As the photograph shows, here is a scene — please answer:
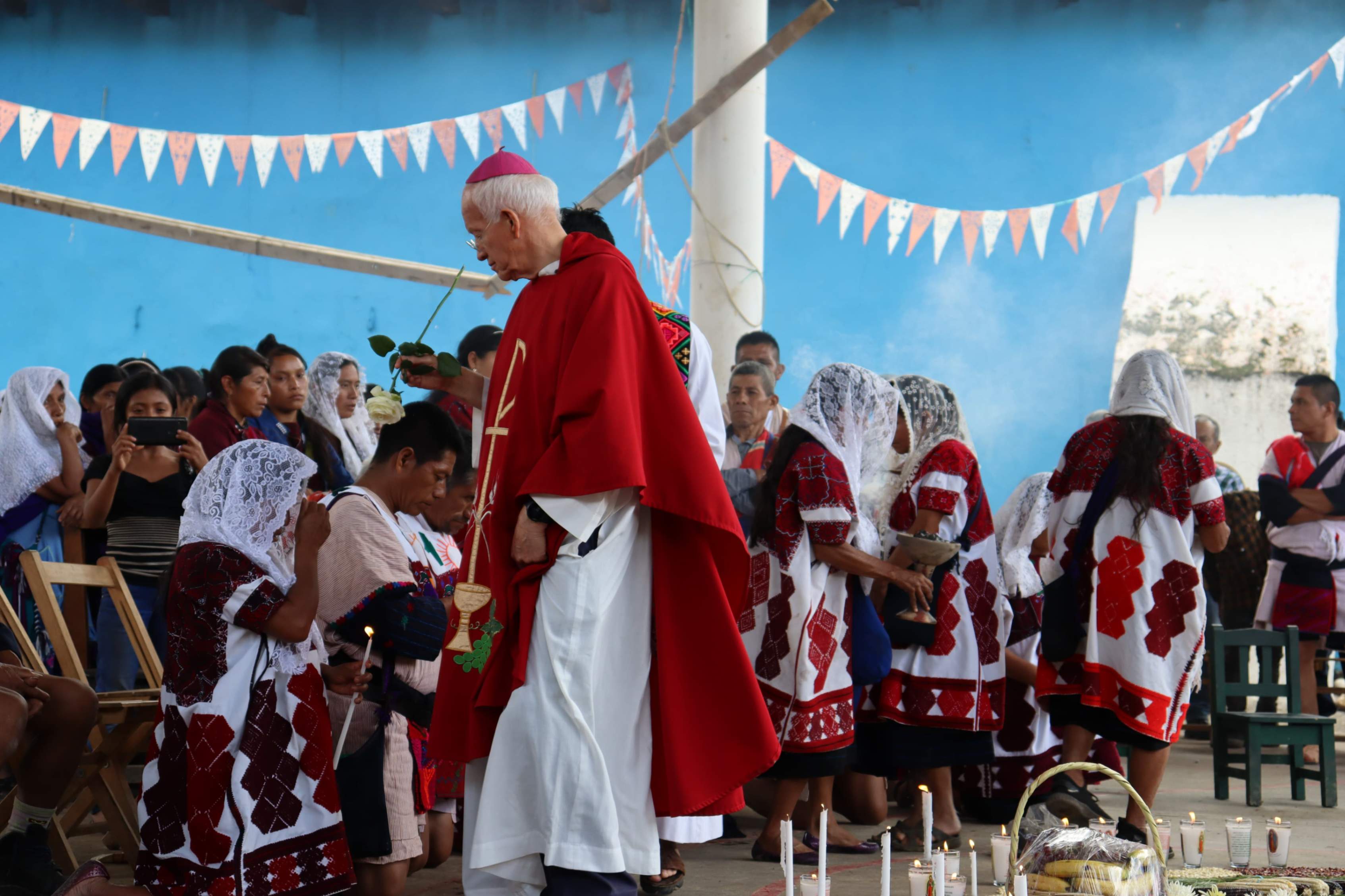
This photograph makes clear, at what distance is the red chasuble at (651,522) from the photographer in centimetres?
261

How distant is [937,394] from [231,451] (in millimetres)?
2211

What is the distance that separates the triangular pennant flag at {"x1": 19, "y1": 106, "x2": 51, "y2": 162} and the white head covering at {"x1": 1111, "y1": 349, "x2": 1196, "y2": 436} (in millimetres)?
7963

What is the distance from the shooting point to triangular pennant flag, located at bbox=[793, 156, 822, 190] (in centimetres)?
935

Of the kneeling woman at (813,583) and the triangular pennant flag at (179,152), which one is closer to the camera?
the kneeling woman at (813,583)

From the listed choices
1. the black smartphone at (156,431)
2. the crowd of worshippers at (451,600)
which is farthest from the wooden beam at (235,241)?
the black smartphone at (156,431)

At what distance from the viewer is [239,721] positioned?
3070 mm

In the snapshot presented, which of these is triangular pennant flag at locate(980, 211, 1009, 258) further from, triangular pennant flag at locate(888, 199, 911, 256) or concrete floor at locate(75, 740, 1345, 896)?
concrete floor at locate(75, 740, 1345, 896)

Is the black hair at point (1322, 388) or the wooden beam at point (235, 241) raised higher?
the wooden beam at point (235, 241)

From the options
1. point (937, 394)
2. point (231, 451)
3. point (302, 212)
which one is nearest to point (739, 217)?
point (937, 394)

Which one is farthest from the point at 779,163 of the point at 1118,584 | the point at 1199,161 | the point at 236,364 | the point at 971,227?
the point at 1118,584

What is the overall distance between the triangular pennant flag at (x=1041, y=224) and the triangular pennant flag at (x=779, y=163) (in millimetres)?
1719

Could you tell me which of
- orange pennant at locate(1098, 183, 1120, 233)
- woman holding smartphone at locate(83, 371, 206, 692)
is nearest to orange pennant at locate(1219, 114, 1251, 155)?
orange pennant at locate(1098, 183, 1120, 233)

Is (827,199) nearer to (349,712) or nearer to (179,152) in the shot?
(179,152)

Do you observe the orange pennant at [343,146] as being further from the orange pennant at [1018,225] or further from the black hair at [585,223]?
the black hair at [585,223]
